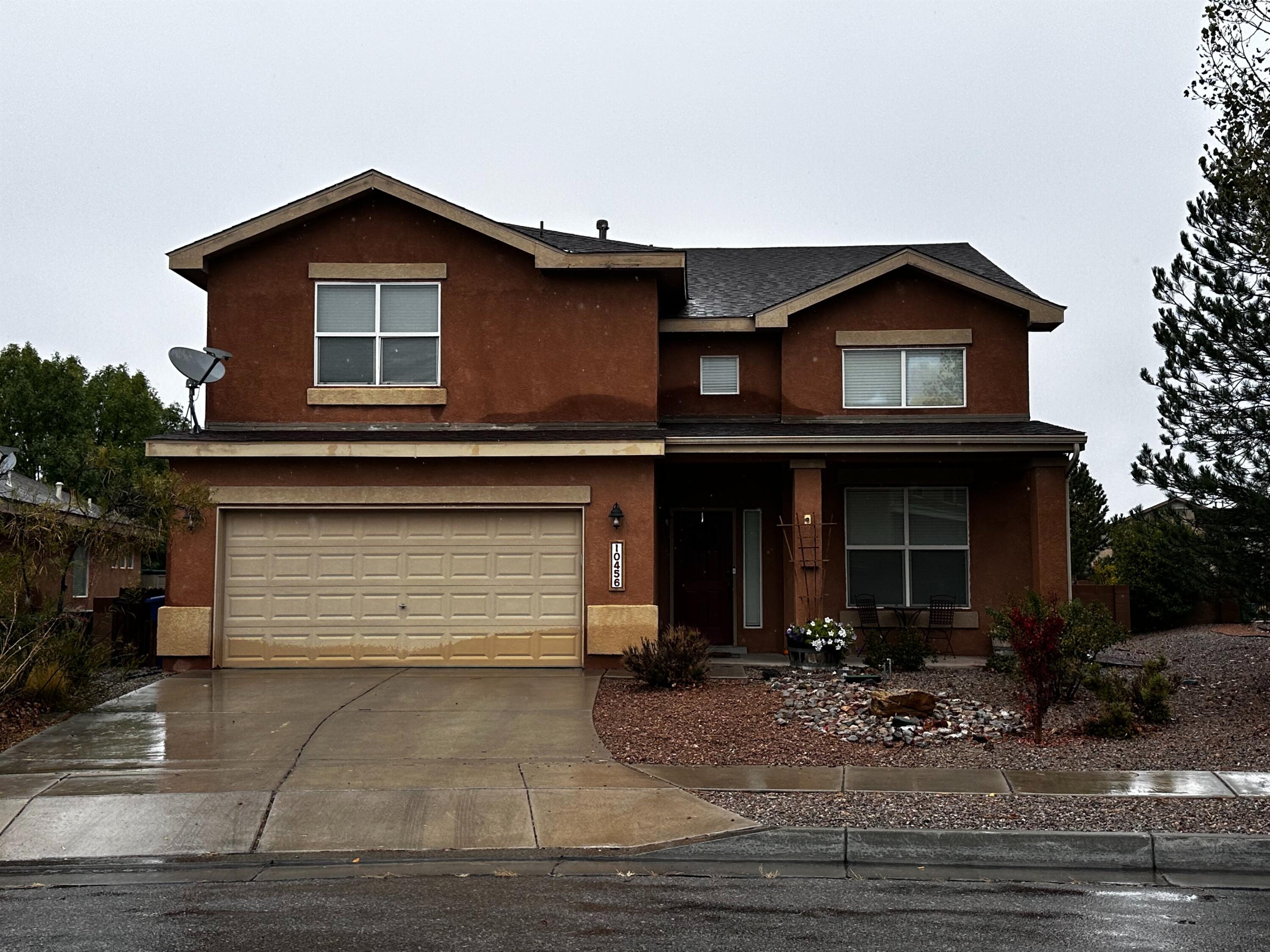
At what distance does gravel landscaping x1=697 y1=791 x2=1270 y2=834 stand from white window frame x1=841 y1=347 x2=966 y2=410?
937cm

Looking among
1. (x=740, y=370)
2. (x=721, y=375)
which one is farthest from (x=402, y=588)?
(x=740, y=370)

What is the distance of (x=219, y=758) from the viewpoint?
1011 cm

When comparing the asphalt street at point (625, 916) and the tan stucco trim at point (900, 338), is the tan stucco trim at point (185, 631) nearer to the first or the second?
the asphalt street at point (625, 916)

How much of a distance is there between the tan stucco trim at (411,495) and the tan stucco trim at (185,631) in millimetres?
1509

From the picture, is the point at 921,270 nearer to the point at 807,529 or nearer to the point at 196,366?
the point at 807,529

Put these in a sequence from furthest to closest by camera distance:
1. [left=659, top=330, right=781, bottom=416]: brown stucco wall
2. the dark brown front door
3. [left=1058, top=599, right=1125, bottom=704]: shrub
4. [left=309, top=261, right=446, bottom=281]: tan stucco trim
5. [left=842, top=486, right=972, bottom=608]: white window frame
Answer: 1. the dark brown front door
2. [left=659, top=330, right=781, bottom=416]: brown stucco wall
3. [left=842, top=486, right=972, bottom=608]: white window frame
4. [left=309, top=261, right=446, bottom=281]: tan stucco trim
5. [left=1058, top=599, right=1125, bottom=704]: shrub

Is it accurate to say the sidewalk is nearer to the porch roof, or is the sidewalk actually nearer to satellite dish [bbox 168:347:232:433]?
the porch roof

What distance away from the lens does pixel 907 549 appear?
17344 mm

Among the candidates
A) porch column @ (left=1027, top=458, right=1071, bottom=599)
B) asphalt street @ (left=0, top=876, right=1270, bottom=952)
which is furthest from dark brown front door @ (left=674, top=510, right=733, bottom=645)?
asphalt street @ (left=0, top=876, right=1270, bottom=952)

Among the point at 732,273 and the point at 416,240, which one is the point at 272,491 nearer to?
the point at 416,240

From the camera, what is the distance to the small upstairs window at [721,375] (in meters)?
17.8

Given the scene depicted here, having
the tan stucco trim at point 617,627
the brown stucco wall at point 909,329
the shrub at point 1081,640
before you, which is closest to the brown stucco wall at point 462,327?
the brown stucco wall at point 909,329

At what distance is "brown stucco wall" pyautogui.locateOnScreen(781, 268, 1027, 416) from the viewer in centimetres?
1723

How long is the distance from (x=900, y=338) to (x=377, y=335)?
765 centimetres
